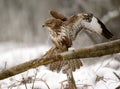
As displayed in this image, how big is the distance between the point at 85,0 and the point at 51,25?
3672mm

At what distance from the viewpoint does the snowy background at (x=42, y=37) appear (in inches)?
143

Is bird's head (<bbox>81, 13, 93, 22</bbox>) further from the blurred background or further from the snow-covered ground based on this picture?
the blurred background

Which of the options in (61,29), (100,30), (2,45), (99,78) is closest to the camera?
(100,30)

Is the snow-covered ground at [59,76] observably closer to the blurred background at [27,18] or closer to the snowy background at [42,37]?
the snowy background at [42,37]

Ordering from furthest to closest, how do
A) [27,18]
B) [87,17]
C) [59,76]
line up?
[27,18]
[59,76]
[87,17]

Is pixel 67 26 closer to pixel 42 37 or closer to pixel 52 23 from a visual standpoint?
pixel 52 23

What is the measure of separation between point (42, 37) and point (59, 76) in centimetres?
218

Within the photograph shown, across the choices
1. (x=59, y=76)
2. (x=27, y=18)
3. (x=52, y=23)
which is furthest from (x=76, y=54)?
(x=27, y=18)

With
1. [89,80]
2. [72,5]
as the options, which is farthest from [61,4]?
[89,80]

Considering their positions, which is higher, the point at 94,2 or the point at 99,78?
the point at 94,2

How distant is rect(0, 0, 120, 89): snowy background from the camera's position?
11.9 ft

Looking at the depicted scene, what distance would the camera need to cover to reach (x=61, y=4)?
18.0 feet

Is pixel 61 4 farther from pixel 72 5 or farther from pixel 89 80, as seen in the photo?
pixel 89 80

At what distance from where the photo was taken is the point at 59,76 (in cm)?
363
